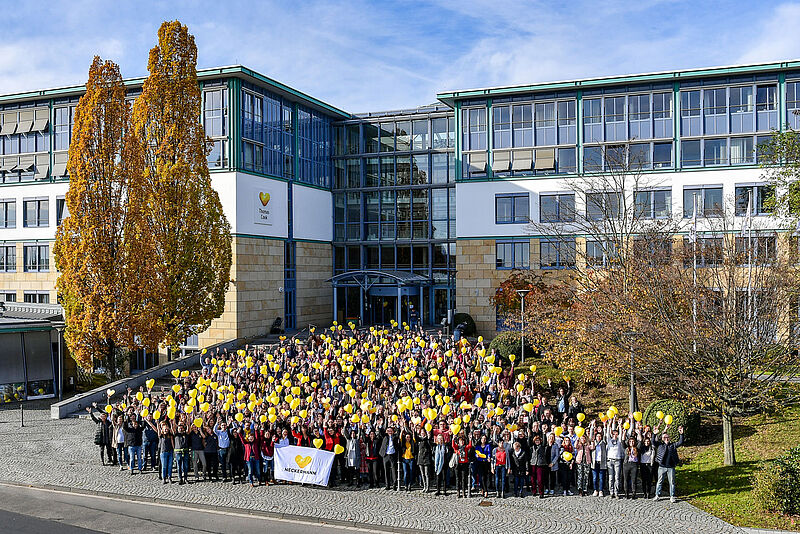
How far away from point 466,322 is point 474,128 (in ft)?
40.0

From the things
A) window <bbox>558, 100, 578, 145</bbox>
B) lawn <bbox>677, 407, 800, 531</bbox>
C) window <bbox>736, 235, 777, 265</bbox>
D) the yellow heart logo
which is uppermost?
window <bbox>558, 100, 578, 145</bbox>

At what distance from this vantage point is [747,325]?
19766 mm

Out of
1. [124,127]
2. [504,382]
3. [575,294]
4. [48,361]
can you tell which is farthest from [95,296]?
[575,294]

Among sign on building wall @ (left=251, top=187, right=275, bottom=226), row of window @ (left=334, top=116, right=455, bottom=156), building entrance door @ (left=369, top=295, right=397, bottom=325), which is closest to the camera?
sign on building wall @ (left=251, top=187, right=275, bottom=226)

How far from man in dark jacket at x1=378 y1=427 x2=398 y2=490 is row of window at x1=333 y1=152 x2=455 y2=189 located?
35.7 metres

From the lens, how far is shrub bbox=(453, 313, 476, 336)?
44.2 meters

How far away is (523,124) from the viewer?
46125 millimetres

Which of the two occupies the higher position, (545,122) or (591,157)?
(545,122)

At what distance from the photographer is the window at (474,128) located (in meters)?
46.8

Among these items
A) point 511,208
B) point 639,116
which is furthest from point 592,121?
point 511,208

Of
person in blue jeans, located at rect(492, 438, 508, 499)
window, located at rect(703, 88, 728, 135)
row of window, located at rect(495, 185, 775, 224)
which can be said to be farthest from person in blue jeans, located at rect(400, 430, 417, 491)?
window, located at rect(703, 88, 728, 135)

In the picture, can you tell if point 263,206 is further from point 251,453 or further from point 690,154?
point 251,453

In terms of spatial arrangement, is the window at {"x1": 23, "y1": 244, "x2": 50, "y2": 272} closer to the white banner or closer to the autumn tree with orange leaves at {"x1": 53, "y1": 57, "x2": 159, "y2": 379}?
the autumn tree with orange leaves at {"x1": 53, "y1": 57, "x2": 159, "y2": 379}

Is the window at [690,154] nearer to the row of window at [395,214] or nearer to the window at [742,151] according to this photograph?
the window at [742,151]
